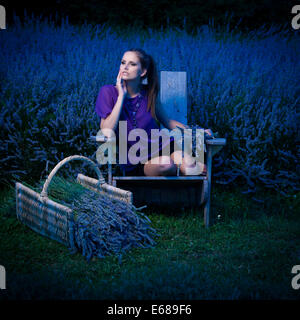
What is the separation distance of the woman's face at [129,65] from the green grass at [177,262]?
971 millimetres

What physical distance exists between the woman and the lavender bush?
46 cm

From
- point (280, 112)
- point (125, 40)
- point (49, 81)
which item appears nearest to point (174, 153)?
point (280, 112)

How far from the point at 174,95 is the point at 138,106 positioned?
18.5 inches

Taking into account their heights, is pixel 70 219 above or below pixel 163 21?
below

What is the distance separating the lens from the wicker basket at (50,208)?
2.17 metres

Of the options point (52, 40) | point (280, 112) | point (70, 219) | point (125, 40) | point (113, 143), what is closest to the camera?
point (70, 219)

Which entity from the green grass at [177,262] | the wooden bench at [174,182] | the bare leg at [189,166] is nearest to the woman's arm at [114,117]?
the wooden bench at [174,182]

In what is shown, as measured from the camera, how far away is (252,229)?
2.60 meters

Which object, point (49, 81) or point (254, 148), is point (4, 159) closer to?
point (49, 81)

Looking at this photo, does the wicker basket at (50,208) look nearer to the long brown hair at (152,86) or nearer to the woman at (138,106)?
the woman at (138,106)

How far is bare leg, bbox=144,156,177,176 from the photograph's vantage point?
2.50 metres

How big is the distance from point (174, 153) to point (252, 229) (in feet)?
2.36
